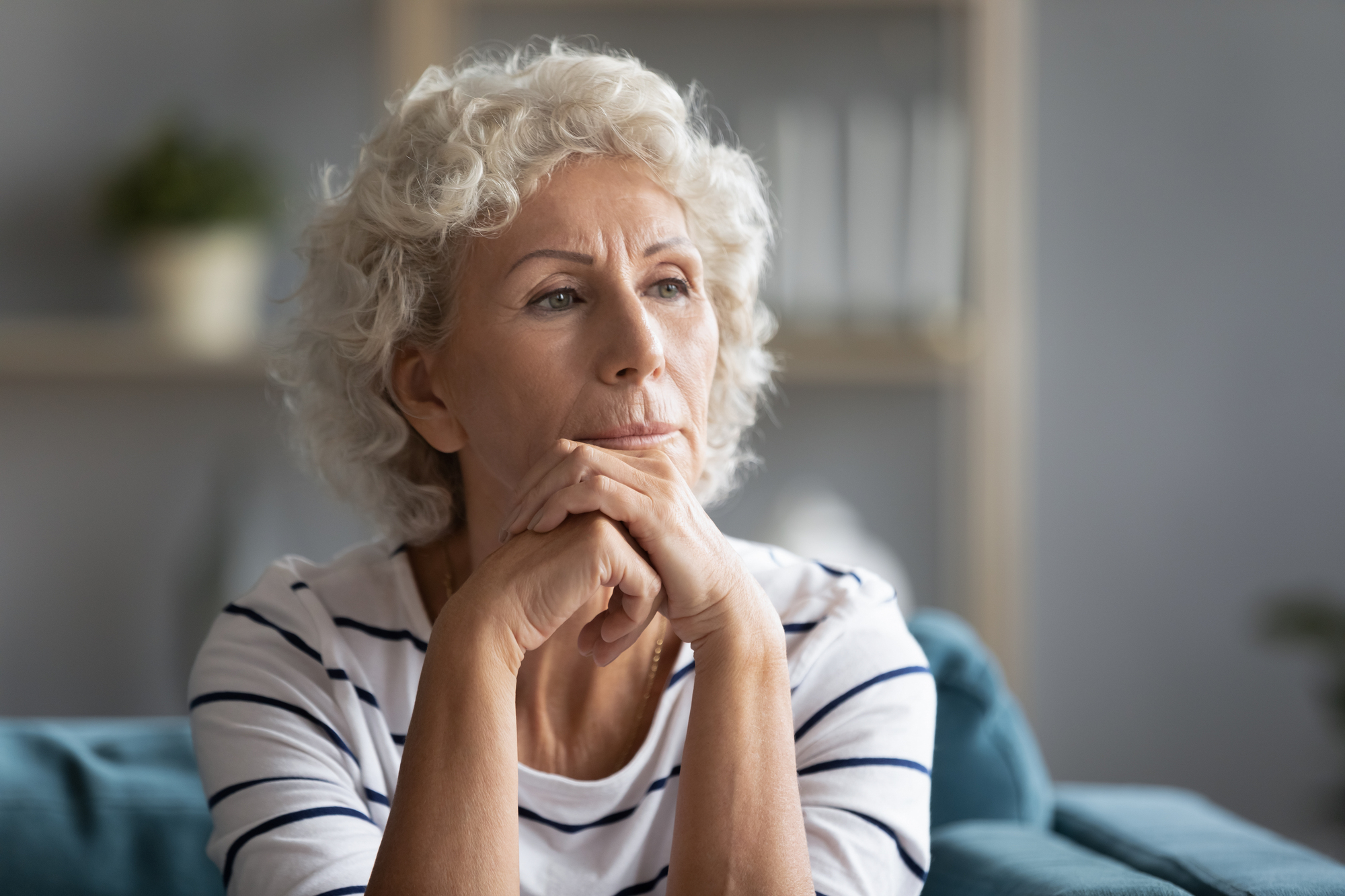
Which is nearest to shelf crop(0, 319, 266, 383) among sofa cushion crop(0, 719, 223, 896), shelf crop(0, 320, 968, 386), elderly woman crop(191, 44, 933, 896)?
shelf crop(0, 320, 968, 386)

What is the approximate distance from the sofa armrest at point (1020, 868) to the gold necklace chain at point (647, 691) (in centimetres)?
35

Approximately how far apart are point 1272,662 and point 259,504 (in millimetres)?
2416

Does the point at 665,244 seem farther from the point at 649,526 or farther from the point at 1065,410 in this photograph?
the point at 1065,410

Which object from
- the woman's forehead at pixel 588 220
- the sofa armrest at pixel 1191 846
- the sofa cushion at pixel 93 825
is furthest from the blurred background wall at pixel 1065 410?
the woman's forehead at pixel 588 220

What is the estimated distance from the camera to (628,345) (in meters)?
1.04

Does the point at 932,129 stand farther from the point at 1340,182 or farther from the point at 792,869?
the point at 792,869

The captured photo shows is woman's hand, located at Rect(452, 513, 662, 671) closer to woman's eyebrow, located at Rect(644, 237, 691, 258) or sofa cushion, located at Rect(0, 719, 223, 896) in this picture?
woman's eyebrow, located at Rect(644, 237, 691, 258)

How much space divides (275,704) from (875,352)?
5.62ft

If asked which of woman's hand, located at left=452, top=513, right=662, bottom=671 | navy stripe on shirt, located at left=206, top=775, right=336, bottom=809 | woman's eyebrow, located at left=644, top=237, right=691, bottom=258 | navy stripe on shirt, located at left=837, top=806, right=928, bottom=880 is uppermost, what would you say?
woman's eyebrow, located at left=644, top=237, right=691, bottom=258

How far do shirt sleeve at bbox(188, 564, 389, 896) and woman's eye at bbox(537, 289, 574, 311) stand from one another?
0.38 metres

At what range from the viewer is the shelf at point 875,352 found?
2498 millimetres

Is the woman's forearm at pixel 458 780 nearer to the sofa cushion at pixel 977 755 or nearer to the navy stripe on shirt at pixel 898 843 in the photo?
the navy stripe on shirt at pixel 898 843

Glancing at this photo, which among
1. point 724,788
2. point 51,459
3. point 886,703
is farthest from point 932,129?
point 51,459

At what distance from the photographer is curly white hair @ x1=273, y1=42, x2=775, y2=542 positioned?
3.64 feet
